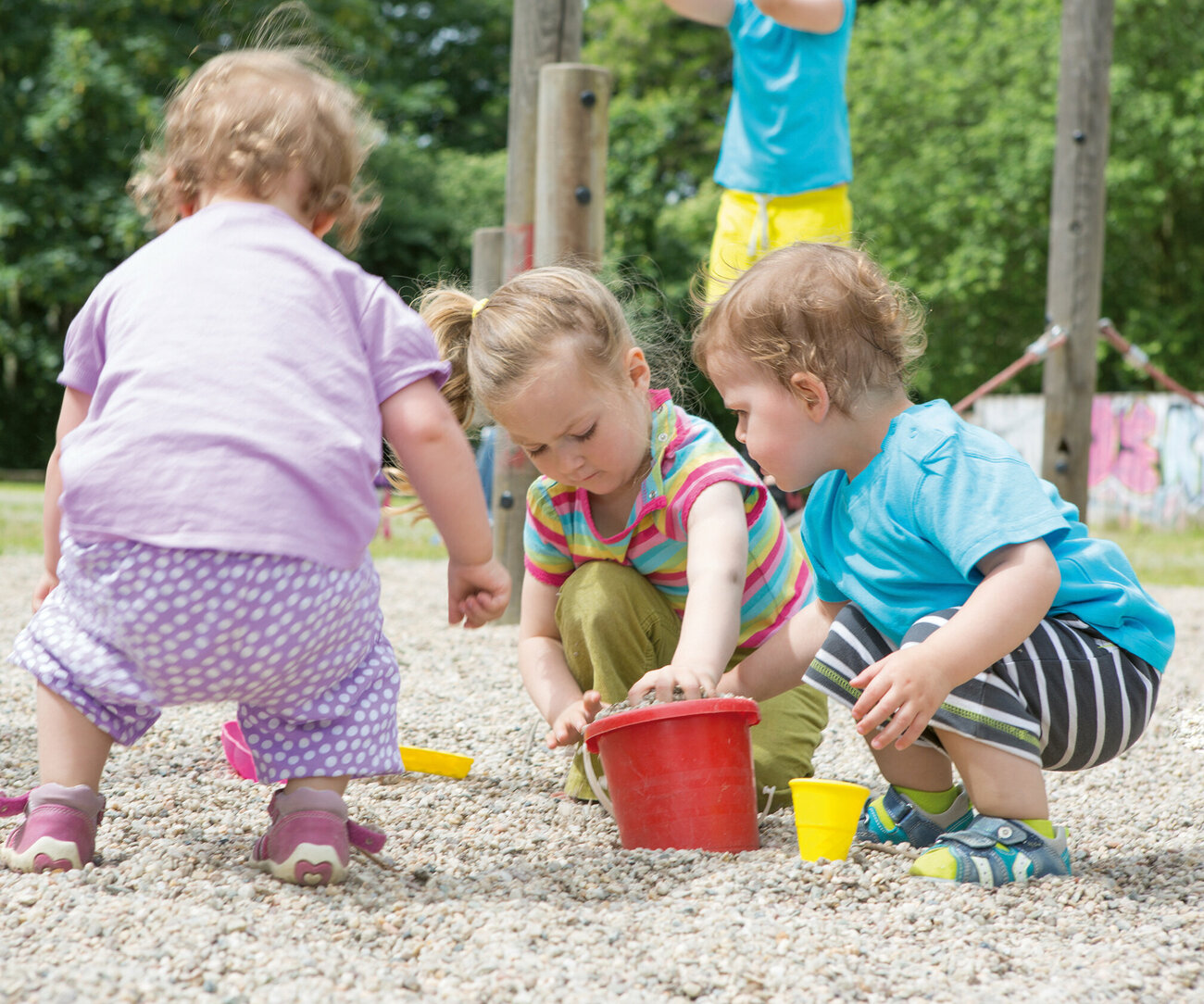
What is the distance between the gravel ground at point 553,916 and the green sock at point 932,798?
0.21m

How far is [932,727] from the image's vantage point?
1.87 m

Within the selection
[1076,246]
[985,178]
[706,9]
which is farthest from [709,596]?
[985,178]

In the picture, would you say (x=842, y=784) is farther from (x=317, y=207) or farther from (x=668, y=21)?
(x=668, y=21)

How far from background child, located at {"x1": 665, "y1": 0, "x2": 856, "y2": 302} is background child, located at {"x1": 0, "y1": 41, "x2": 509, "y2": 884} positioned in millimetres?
2282

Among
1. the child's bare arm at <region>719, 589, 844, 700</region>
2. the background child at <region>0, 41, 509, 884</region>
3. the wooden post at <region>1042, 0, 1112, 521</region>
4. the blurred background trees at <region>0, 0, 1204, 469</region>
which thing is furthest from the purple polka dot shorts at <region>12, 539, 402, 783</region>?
the blurred background trees at <region>0, 0, 1204, 469</region>

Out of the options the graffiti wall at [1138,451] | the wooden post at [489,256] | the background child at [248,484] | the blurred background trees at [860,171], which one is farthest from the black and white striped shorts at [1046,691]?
the blurred background trees at [860,171]

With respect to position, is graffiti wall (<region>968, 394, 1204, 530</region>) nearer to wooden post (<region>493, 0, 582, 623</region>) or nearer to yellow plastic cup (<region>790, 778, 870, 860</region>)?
wooden post (<region>493, 0, 582, 623</region>)

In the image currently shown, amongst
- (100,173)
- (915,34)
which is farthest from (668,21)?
(100,173)

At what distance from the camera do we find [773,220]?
4027 mm

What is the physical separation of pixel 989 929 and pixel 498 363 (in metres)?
1.18

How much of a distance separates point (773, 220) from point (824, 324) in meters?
2.23

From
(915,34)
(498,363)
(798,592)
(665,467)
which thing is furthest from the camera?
(915,34)

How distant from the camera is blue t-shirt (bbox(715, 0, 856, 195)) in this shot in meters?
3.87

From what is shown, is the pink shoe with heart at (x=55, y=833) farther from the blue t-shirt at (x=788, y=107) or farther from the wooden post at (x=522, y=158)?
the blue t-shirt at (x=788, y=107)
